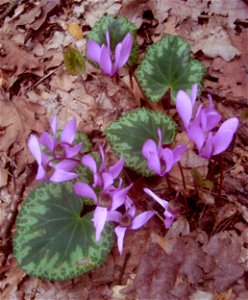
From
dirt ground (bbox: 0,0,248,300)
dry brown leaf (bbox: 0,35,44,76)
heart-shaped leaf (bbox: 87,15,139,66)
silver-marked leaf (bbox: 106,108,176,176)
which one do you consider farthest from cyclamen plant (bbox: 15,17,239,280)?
dry brown leaf (bbox: 0,35,44,76)

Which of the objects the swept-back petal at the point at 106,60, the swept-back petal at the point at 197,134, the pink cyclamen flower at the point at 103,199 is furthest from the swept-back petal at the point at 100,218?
the swept-back petal at the point at 106,60

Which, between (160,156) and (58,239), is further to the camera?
(58,239)

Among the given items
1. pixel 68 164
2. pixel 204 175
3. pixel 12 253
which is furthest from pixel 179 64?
pixel 12 253

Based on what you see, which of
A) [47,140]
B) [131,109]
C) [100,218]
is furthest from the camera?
[131,109]

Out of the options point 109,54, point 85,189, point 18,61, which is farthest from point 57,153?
point 18,61

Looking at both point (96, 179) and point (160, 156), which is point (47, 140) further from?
point (160, 156)

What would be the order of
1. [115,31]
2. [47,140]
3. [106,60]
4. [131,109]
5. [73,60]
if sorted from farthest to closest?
[131,109], [115,31], [73,60], [106,60], [47,140]

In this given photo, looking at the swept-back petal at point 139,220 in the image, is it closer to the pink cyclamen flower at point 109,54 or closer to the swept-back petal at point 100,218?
the swept-back petal at point 100,218
